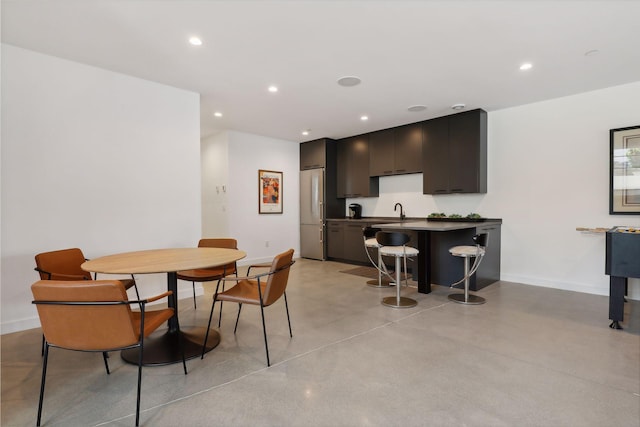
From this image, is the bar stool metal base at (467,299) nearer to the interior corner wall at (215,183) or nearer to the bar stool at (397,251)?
the bar stool at (397,251)

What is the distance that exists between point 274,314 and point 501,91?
398 centimetres

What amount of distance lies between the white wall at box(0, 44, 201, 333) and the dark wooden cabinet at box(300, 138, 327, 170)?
3176 millimetres

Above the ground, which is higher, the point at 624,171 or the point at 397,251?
the point at 624,171

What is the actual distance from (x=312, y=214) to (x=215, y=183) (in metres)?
2.13

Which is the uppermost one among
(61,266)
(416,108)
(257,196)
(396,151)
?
(416,108)

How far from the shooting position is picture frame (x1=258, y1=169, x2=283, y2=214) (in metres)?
6.59

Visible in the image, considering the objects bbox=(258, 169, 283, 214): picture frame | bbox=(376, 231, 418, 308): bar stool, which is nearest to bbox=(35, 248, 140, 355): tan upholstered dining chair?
bbox=(376, 231, 418, 308): bar stool

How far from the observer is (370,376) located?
7.10 feet

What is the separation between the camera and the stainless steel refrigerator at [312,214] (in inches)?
268

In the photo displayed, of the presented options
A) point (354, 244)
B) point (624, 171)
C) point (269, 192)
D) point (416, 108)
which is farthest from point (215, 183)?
point (624, 171)

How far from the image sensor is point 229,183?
20.1 feet

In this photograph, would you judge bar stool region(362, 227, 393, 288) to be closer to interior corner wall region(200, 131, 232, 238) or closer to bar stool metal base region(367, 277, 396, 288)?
bar stool metal base region(367, 277, 396, 288)

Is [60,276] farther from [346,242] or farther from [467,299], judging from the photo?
[346,242]

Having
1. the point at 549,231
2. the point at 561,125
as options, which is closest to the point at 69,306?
the point at 549,231
